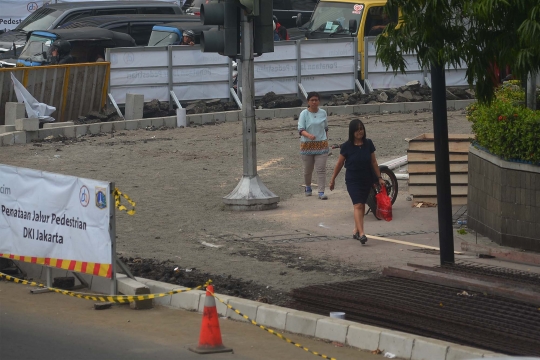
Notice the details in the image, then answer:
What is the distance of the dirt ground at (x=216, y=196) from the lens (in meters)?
10.5

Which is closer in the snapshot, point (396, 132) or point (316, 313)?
point (316, 313)

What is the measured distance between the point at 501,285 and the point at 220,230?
5008mm

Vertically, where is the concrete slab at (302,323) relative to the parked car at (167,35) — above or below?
below

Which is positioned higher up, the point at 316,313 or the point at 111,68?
the point at 111,68

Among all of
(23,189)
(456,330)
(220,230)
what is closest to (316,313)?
(456,330)

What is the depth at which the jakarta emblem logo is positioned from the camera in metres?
9.13

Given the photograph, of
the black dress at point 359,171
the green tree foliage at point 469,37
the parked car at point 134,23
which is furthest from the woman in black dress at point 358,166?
the parked car at point 134,23

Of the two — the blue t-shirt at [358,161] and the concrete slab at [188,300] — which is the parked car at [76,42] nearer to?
the blue t-shirt at [358,161]

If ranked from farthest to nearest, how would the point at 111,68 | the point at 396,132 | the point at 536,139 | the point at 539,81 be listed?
1. the point at 111,68
2. the point at 396,132
3. the point at 539,81
4. the point at 536,139

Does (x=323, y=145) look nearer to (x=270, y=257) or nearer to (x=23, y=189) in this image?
(x=270, y=257)

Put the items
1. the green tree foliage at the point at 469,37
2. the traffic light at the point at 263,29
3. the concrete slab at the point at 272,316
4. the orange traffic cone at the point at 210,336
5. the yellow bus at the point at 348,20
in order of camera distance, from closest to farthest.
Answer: the green tree foliage at the point at 469,37, the orange traffic cone at the point at 210,336, the concrete slab at the point at 272,316, the traffic light at the point at 263,29, the yellow bus at the point at 348,20

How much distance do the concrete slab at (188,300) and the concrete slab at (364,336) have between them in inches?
71.4

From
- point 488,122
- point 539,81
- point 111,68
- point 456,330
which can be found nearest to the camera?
point 456,330

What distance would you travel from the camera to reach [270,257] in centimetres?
1118
